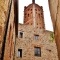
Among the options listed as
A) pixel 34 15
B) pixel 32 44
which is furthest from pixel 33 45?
pixel 34 15

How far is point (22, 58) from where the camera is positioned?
20938 mm

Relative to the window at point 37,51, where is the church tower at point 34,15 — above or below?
above

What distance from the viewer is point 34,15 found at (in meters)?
37.5

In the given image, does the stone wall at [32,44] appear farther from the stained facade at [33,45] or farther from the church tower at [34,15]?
the church tower at [34,15]

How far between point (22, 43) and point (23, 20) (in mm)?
17042

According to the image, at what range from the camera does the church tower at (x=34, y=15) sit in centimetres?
3691

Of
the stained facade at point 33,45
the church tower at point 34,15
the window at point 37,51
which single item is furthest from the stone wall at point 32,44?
the church tower at point 34,15

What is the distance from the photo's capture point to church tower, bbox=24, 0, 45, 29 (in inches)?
1453

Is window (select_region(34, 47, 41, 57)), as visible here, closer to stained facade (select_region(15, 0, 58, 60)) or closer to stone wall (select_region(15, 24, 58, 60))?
stained facade (select_region(15, 0, 58, 60))

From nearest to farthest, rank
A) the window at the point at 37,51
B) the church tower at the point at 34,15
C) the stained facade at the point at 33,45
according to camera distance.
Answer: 1. the stained facade at the point at 33,45
2. the window at the point at 37,51
3. the church tower at the point at 34,15

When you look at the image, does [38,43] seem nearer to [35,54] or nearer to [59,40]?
[35,54]

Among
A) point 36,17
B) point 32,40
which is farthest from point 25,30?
point 36,17

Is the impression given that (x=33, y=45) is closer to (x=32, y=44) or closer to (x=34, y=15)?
(x=32, y=44)

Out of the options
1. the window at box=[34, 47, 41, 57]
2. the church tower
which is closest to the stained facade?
the window at box=[34, 47, 41, 57]
